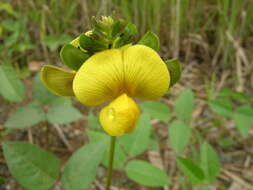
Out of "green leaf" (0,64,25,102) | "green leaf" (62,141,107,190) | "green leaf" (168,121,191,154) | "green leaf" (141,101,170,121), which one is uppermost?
"green leaf" (0,64,25,102)

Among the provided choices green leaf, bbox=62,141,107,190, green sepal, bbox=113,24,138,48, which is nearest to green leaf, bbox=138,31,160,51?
green sepal, bbox=113,24,138,48

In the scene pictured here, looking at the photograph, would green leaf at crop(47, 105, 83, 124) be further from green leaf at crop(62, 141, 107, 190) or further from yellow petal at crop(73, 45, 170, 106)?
yellow petal at crop(73, 45, 170, 106)

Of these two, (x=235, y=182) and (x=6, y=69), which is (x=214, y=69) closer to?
(x=235, y=182)

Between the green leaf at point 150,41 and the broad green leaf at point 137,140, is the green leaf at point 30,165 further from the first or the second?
the green leaf at point 150,41

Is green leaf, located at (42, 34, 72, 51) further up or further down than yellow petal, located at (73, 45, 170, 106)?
further down

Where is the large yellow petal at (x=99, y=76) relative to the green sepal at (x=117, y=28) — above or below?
below

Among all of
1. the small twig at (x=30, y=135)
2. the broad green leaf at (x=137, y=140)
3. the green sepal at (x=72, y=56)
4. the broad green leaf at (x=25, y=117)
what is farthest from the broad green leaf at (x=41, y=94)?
the green sepal at (x=72, y=56)

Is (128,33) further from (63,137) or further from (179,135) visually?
(63,137)
